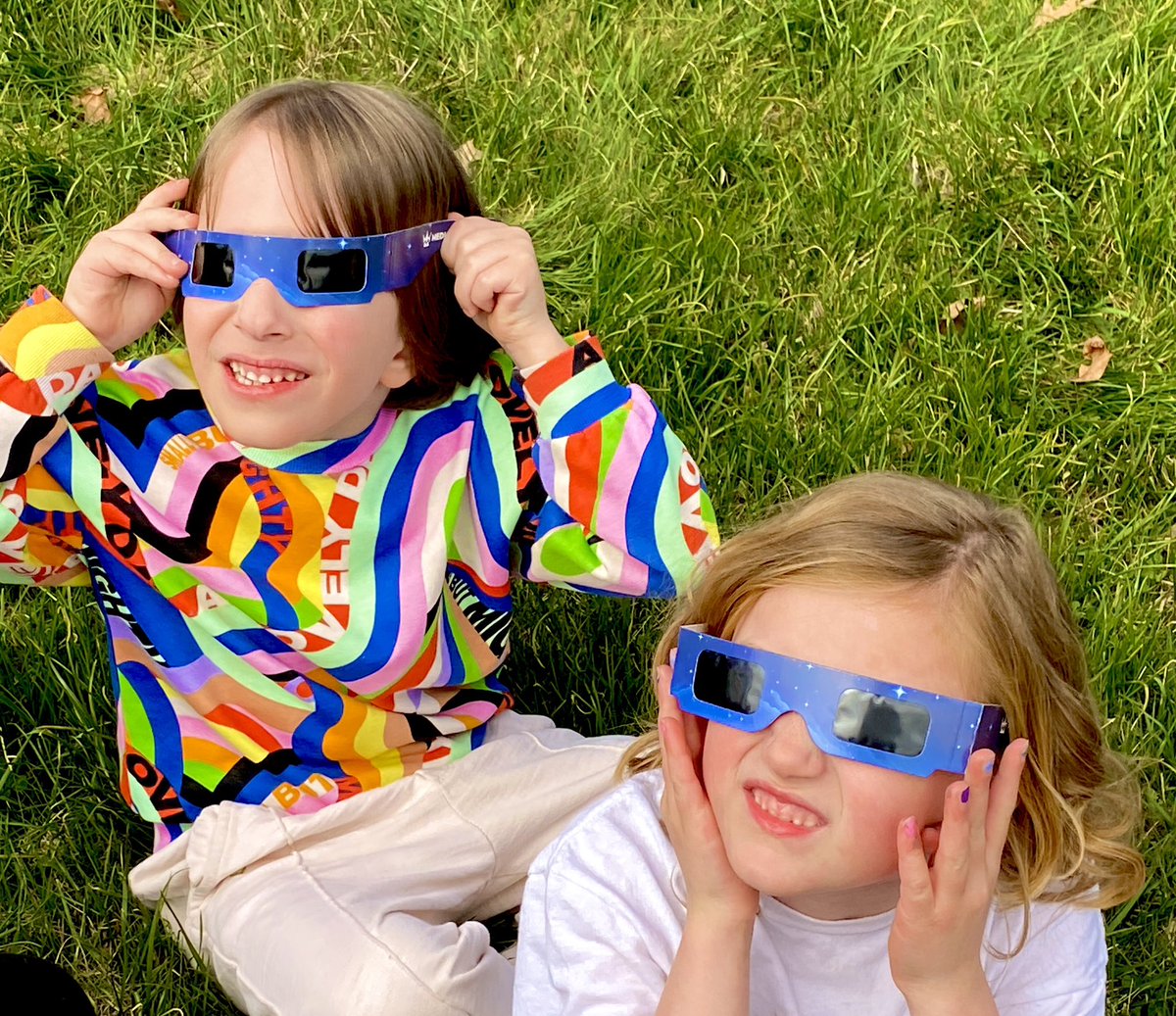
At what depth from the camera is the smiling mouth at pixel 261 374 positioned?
2.39m

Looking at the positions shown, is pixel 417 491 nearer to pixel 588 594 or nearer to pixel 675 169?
pixel 588 594

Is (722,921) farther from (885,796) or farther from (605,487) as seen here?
(605,487)

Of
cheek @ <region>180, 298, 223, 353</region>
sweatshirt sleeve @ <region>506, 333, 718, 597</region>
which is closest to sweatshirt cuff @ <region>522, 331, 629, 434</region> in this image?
sweatshirt sleeve @ <region>506, 333, 718, 597</region>

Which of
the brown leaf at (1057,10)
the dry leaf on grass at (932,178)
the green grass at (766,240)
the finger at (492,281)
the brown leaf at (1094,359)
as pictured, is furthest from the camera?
the brown leaf at (1057,10)

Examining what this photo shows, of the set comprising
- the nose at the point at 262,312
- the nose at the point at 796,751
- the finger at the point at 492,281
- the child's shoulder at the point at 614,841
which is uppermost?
the nose at the point at 262,312

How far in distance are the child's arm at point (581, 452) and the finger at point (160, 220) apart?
0.43m

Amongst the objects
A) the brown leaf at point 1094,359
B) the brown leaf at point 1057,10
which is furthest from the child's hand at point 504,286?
the brown leaf at point 1057,10

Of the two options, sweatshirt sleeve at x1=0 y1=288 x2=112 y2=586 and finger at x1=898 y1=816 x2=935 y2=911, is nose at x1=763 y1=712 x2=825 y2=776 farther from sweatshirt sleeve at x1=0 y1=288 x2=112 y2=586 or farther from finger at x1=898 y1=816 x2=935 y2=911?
sweatshirt sleeve at x1=0 y1=288 x2=112 y2=586

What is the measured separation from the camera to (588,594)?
3270 mm

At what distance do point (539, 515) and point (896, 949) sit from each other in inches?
40.9

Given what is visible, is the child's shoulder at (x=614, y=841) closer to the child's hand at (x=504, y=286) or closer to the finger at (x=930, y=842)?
the finger at (x=930, y=842)

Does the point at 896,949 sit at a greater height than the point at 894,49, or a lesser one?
lesser

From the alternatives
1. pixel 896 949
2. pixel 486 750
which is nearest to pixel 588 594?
Answer: pixel 486 750

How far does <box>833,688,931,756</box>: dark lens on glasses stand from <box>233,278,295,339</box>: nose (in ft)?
3.53
